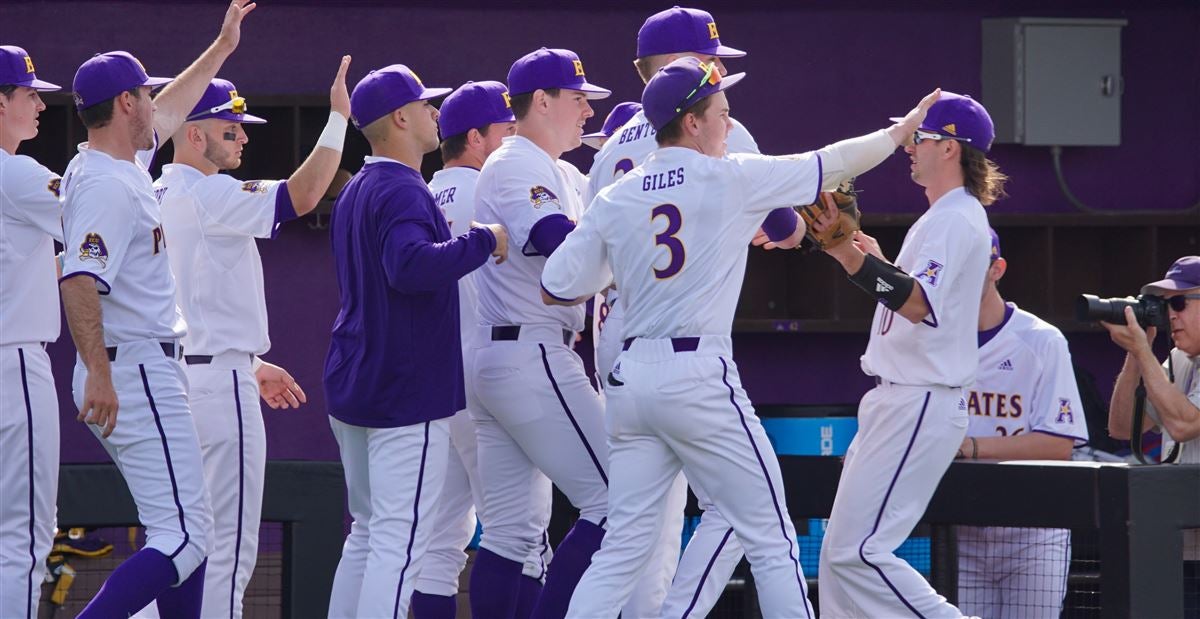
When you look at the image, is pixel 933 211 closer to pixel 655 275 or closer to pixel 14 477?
pixel 655 275

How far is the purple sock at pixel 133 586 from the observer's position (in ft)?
13.2

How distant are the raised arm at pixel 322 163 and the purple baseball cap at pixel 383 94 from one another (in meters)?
0.25

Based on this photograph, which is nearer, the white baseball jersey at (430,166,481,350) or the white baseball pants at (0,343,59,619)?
the white baseball pants at (0,343,59,619)

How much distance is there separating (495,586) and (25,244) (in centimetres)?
167

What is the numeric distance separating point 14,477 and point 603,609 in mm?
1618

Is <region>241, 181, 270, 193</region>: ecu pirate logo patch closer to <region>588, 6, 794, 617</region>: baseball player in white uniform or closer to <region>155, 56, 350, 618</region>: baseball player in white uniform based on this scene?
<region>155, 56, 350, 618</region>: baseball player in white uniform

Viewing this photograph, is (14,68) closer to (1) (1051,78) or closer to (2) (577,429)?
(2) (577,429)

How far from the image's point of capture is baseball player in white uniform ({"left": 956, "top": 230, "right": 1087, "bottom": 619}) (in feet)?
16.6

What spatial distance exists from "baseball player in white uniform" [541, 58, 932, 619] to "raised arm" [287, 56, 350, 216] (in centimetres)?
88

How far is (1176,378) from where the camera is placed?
517 cm

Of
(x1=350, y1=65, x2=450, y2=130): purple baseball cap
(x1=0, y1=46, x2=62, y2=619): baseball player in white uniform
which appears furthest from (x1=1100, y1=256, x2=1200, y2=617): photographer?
(x1=0, y1=46, x2=62, y2=619): baseball player in white uniform

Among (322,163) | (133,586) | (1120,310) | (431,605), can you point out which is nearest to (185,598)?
(133,586)

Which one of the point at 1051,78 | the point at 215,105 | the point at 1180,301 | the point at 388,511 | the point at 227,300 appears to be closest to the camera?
the point at 388,511

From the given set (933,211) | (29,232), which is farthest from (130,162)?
(933,211)
